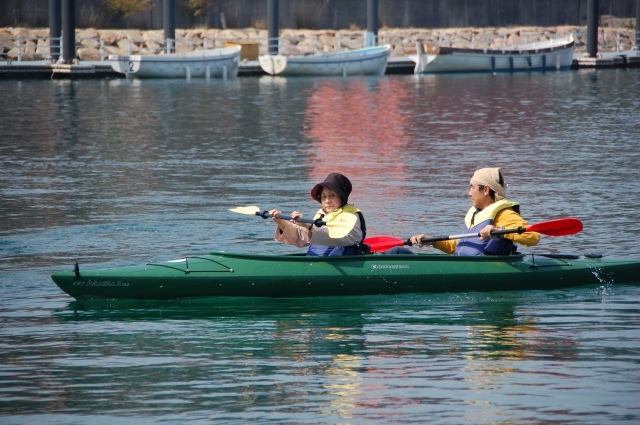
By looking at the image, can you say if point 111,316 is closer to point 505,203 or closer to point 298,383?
point 298,383

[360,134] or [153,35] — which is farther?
[153,35]

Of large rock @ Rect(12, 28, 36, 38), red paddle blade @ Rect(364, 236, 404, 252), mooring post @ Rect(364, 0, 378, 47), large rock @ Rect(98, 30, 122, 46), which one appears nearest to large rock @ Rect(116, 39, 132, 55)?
large rock @ Rect(98, 30, 122, 46)

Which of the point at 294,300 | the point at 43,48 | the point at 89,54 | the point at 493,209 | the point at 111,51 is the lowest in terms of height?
the point at 294,300

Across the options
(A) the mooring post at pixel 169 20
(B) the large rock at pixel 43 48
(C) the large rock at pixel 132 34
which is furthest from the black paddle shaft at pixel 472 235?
(C) the large rock at pixel 132 34

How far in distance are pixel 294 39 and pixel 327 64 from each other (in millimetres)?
6142

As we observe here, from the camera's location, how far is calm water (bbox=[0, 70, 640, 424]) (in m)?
6.36

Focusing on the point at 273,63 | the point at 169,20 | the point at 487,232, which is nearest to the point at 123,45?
the point at 169,20

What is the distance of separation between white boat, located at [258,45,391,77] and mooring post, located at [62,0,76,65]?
26.4 ft

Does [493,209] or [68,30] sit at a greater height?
[68,30]

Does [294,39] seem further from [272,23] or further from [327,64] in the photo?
[327,64]

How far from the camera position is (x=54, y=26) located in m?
41.0

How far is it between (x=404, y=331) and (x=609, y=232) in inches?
198

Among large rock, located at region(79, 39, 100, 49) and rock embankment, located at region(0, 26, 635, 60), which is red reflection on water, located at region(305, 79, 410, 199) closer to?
rock embankment, located at region(0, 26, 635, 60)

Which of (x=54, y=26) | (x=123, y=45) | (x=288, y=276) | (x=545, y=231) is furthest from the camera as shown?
(x=123, y=45)
